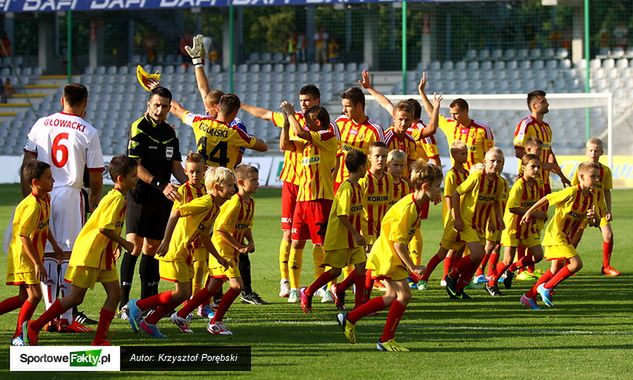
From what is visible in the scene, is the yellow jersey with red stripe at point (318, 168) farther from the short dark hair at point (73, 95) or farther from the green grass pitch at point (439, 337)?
the short dark hair at point (73, 95)

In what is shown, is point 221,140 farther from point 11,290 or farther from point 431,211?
point 431,211

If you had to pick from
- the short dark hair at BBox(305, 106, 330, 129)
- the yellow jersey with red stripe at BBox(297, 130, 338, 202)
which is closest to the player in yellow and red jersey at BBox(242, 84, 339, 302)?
the yellow jersey with red stripe at BBox(297, 130, 338, 202)

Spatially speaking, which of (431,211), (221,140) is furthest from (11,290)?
(431,211)

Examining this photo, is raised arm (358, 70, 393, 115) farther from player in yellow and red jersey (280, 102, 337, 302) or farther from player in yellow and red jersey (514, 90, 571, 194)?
player in yellow and red jersey (514, 90, 571, 194)

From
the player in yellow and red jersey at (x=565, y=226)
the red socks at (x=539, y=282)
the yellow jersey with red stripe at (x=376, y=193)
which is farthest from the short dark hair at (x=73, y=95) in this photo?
the red socks at (x=539, y=282)

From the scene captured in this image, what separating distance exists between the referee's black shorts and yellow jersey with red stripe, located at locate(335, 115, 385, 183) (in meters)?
2.16

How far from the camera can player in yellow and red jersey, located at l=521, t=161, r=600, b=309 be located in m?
11.0

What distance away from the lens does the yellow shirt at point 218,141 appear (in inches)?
423

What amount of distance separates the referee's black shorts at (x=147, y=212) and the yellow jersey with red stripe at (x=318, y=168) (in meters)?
1.56

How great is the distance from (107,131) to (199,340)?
27143mm

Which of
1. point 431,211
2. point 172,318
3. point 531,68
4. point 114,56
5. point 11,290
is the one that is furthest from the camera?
point 114,56

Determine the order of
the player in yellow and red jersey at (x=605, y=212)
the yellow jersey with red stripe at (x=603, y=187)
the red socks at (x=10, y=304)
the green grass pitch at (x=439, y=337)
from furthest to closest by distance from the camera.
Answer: the player in yellow and red jersey at (x=605, y=212) < the yellow jersey with red stripe at (x=603, y=187) < the red socks at (x=10, y=304) < the green grass pitch at (x=439, y=337)

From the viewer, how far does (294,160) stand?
11547 mm

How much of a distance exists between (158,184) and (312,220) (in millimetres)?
1824
